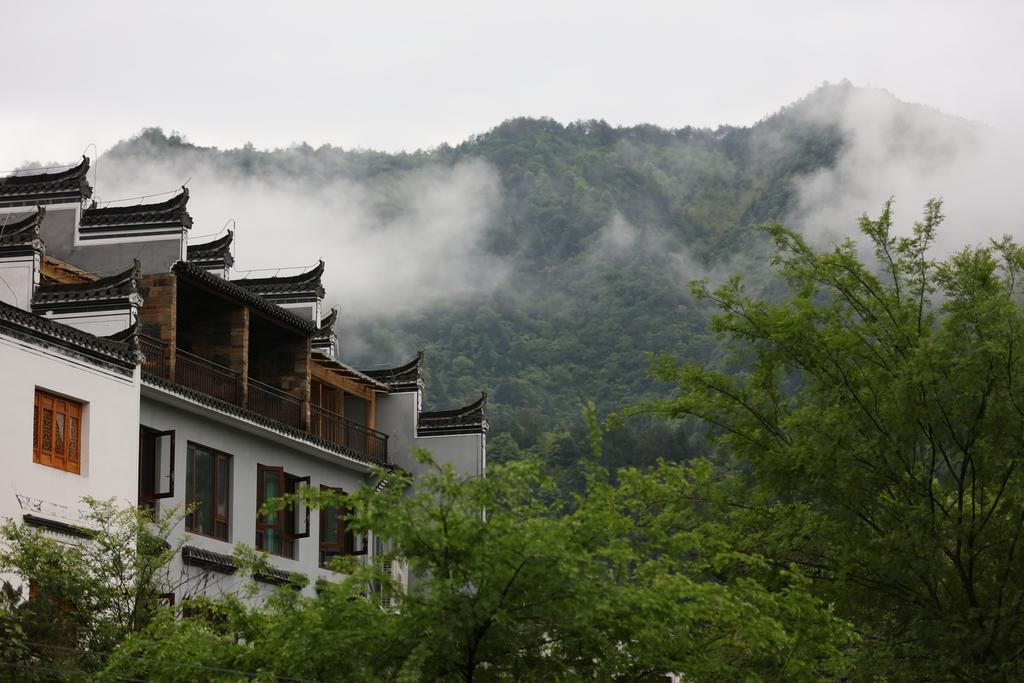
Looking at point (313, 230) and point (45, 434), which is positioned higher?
point (313, 230)

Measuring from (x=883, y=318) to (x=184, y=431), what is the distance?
46.6 feet

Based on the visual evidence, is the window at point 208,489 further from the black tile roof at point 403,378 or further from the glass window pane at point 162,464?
the black tile roof at point 403,378

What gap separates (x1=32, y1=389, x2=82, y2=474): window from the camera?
88.8 ft

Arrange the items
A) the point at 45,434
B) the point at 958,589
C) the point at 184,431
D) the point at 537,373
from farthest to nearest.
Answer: the point at 537,373
the point at 184,431
the point at 45,434
the point at 958,589

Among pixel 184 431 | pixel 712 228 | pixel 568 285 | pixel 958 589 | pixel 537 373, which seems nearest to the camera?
pixel 958 589

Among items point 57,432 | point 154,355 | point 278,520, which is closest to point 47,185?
point 154,355

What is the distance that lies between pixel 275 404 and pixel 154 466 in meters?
5.95

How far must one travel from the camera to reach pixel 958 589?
83.9 ft

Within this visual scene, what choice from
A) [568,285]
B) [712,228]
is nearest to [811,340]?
[568,285]

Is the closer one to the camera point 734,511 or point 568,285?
point 734,511

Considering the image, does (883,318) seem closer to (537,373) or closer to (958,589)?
(958,589)

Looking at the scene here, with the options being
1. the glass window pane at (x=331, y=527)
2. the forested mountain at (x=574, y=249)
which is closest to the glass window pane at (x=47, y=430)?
the glass window pane at (x=331, y=527)

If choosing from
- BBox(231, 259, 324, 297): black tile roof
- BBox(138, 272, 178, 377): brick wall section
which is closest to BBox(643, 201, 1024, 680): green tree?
BBox(138, 272, 178, 377): brick wall section

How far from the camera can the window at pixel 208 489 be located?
1293 inches
